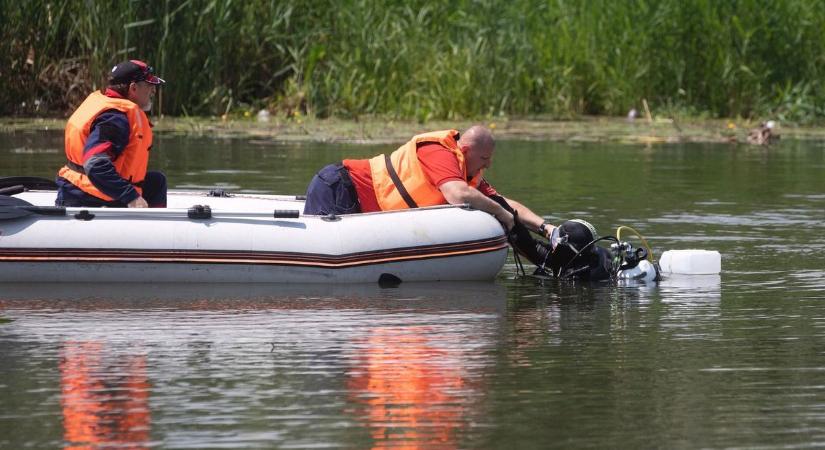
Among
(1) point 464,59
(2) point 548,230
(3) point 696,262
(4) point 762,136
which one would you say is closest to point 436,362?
(2) point 548,230

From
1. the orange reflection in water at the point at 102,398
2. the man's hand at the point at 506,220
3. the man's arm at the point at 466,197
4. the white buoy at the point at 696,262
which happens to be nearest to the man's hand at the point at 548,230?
the man's hand at the point at 506,220

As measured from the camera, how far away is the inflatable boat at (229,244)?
8812 mm

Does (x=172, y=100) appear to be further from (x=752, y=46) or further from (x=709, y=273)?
(x=709, y=273)

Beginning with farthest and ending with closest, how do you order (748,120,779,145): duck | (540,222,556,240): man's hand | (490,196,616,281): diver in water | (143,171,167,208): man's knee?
(748,120,779,145): duck → (143,171,167,208): man's knee → (540,222,556,240): man's hand → (490,196,616,281): diver in water

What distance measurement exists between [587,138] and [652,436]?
44.9 ft

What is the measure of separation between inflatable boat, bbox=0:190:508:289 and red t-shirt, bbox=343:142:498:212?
11.0 inches

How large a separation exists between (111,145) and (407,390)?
3347mm

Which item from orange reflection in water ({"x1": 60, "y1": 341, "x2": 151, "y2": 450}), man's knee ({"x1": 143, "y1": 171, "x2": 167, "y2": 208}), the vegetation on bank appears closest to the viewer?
orange reflection in water ({"x1": 60, "y1": 341, "x2": 151, "y2": 450})

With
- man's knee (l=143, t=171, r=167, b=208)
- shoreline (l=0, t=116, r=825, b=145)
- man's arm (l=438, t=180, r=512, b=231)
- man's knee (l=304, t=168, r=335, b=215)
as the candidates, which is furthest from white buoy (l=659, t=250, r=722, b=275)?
shoreline (l=0, t=116, r=825, b=145)

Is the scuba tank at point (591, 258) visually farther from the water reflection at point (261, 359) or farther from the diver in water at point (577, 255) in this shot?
the water reflection at point (261, 359)

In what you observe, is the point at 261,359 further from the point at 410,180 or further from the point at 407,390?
the point at 410,180

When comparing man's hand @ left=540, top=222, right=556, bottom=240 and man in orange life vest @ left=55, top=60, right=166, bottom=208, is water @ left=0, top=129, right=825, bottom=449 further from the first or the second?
man in orange life vest @ left=55, top=60, right=166, bottom=208

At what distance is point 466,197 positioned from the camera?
9125mm

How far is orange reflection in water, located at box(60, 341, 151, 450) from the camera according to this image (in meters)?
5.48
